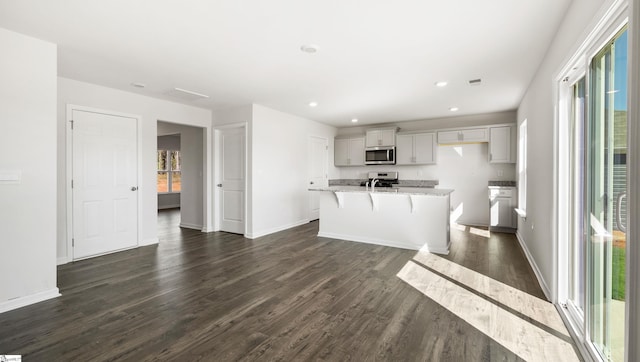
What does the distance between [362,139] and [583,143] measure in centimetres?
547

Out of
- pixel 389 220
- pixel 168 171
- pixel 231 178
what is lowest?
pixel 389 220

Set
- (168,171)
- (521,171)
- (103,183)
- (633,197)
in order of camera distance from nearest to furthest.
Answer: (633,197), (103,183), (521,171), (168,171)

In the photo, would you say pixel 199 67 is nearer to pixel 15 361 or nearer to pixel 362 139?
pixel 15 361

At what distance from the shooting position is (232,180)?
19.0 feet

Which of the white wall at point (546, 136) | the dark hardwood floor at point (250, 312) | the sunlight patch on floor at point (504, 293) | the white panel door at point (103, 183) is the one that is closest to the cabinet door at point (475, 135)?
the white wall at point (546, 136)

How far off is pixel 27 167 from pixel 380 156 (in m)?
6.14

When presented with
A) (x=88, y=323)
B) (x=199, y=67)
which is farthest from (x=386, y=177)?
(x=88, y=323)

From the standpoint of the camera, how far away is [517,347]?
200 centimetres

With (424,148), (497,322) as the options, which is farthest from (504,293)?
(424,148)

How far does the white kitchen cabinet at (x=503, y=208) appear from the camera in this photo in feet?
18.3

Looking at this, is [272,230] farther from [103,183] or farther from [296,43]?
[296,43]

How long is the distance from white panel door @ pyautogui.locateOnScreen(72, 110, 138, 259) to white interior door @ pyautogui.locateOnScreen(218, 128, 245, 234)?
1582 millimetres

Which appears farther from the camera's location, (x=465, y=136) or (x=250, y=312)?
(x=465, y=136)

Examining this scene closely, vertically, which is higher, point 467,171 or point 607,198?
point 467,171
